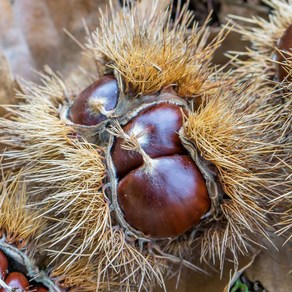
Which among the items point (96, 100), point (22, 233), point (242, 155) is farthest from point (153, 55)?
point (22, 233)

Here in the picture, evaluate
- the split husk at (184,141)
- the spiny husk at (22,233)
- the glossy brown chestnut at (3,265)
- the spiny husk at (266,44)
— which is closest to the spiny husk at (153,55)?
the split husk at (184,141)

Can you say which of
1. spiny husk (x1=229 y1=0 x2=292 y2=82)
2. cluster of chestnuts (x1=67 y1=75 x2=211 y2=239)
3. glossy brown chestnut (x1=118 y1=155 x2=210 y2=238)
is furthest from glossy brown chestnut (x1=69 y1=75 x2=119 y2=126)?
spiny husk (x1=229 y1=0 x2=292 y2=82)

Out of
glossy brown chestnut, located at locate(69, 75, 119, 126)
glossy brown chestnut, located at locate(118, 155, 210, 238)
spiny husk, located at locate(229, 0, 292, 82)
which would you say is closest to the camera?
glossy brown chestnut, located at locate(118, 155, 210, 238)

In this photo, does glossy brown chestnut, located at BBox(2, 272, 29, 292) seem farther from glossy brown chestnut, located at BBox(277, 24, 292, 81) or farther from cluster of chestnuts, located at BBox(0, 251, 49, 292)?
glossy brown chestnut, located at BBox(277, 24, 292, 81)

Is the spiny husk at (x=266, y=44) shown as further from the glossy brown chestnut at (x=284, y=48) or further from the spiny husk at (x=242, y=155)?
the spiny husk at (x=242, y=155)

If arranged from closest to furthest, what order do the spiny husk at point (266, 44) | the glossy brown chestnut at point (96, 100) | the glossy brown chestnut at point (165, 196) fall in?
the glossy brown chestnut at point (165, 196) < the glossy brown chestnut at point (96, 100) < the spiny husk at point (266, 44)

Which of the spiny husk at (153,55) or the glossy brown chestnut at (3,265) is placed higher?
the spiny husk at (153,55)
